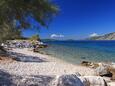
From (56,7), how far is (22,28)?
4.38 ft

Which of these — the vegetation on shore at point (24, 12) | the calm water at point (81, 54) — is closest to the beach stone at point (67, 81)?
the vegetation on shore at point (24, 12)

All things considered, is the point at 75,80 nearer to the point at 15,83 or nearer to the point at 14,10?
the point at 15,83

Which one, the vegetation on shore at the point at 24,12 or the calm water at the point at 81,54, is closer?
the vegetation on shore at the point at 24,12

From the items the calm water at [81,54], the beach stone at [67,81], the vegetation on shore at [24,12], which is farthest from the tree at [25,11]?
the calm water at [81,54]

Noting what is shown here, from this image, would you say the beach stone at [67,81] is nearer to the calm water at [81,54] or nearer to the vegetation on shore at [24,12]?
the vegetation on shore at [24,12]

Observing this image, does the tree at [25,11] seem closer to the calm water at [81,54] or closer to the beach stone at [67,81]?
the beach stone at [67,81]

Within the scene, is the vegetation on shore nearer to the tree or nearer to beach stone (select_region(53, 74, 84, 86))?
the tree

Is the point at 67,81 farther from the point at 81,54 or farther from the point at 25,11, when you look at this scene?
the point at 81,54

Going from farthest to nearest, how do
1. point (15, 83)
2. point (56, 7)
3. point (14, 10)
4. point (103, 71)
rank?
point (103, 71), point (56, 7), point (14, 10), point (15, 83)

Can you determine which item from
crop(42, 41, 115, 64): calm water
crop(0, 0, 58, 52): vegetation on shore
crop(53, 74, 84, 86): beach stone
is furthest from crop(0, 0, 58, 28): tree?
crop(42, 41, 115, 64): calm water

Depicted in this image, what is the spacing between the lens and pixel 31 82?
675cm

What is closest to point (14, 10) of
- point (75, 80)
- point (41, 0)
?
point (41, 0)

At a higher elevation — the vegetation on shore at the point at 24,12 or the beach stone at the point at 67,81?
the vegetation on shore at the point at 24,12

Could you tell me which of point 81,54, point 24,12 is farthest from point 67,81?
point 81,54
